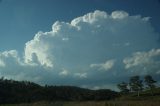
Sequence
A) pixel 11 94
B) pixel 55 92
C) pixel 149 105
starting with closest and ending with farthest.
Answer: pixel 149 105, pixel 11 94, pixel 55 92

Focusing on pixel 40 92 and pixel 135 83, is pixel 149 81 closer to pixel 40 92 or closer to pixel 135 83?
pixel 135 83

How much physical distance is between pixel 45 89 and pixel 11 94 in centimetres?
2245

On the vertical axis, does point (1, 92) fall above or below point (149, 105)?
above

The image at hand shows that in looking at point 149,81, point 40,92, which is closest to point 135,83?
point 149,81

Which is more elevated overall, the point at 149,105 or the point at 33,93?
the point at 33,93

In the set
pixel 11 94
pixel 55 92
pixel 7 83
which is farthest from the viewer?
pixel 7 83

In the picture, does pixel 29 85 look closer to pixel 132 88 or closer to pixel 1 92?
pixel 1 92

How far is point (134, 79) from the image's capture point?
16300cm

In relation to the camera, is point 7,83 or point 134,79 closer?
point 134,79

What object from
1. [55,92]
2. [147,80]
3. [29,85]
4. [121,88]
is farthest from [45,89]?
[147,80]

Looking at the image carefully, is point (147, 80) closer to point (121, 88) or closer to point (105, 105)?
point (121, 88)

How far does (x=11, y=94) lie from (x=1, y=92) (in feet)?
21.6

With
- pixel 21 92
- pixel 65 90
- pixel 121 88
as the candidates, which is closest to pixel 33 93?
pixel 21 92

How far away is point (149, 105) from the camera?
42906mm
